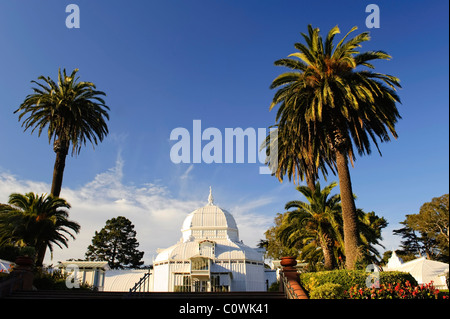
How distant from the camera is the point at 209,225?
43.3 meters

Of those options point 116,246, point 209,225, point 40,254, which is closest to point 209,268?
point 209,225

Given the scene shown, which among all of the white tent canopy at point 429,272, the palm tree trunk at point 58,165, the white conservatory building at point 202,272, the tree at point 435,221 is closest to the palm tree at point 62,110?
the palm tree trunk at point 58,165

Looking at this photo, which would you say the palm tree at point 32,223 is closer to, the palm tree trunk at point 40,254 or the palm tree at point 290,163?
→ the palm tree trunk at point 40,254

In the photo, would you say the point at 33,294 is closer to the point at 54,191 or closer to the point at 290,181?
the point at 54,191

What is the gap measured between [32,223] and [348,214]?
21697 mm

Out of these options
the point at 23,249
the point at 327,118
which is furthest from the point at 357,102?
the point at 23,249

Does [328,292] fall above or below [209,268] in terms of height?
below

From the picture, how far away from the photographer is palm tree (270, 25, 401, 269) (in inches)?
736

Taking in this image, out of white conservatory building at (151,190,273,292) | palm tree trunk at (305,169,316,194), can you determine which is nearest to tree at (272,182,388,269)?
palm tree trunk at (305,169,316,194)

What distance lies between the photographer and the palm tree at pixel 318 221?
22.0m

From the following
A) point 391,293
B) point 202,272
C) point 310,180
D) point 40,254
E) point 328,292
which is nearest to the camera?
point 391,293

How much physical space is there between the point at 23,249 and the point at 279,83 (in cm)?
2017

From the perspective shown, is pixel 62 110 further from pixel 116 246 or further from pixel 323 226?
pixel 116 246

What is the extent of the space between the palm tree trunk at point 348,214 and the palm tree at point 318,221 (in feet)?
11.8
